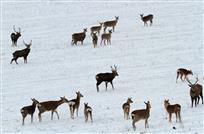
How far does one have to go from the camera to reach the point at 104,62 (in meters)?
31.6

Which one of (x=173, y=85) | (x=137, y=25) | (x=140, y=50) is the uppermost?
(x=137, y=25)

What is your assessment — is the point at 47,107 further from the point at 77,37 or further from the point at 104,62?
the point at 77,37

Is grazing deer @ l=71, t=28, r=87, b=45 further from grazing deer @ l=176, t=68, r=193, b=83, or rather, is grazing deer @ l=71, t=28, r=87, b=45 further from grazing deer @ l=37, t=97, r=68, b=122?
grazing deer @ l=37, t=97, r=68, b=122

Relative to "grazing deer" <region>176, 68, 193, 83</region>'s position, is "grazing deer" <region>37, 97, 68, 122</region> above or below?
below

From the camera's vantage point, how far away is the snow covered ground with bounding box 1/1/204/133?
21.1 meters

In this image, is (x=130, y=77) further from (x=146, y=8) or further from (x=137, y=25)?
(x=146, y=8)

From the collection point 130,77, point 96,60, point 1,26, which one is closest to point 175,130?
point 130,77

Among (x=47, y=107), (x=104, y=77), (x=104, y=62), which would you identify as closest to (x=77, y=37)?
(x=104, y=62)

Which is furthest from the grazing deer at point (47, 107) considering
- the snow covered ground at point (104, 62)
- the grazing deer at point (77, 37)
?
the grazing deer at point (77, 37)

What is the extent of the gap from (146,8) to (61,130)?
29.4 meters

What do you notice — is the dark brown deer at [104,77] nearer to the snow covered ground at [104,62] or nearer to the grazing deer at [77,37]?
the snow covered ground at [104,62]

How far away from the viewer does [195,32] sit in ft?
124

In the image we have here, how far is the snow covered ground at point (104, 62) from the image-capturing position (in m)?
21.1

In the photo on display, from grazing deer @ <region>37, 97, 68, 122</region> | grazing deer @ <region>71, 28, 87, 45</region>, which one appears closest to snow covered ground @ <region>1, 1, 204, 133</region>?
grazing deer @ <region>37, 97, 68, 122</region>
